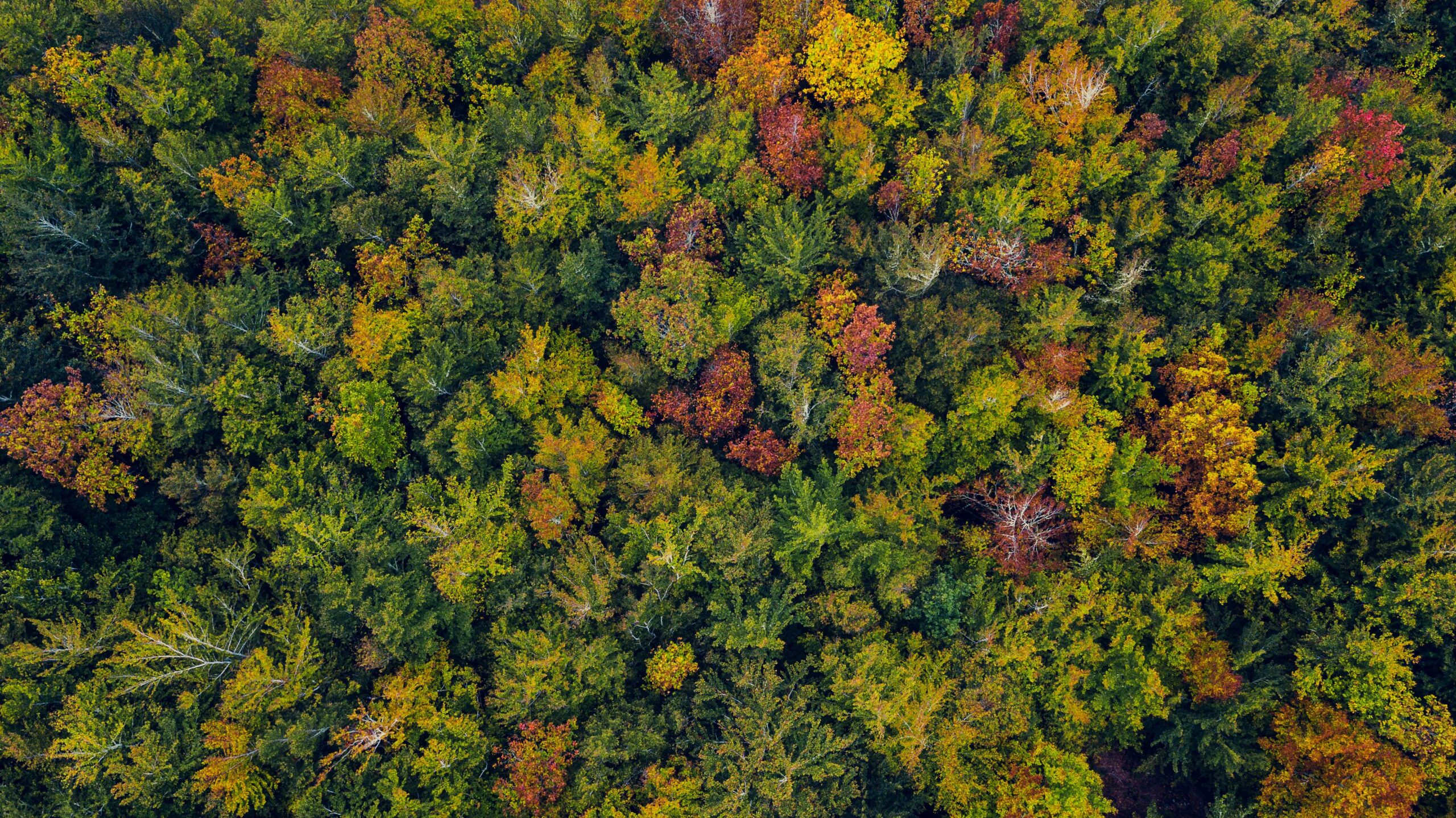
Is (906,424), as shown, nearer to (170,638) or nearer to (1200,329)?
(1200,329)

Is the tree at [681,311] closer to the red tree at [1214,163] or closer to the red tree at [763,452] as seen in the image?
the red tree at [763,452]

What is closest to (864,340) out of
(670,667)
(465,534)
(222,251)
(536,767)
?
(670,667)

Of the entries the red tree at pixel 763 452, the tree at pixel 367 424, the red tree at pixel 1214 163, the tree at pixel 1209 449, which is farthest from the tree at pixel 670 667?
the red tree at pixel 1214 163

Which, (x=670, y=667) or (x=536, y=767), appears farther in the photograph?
(x=670, y=667)

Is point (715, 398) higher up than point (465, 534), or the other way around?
point (715, 398)

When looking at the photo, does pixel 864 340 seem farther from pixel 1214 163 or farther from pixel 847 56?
pixel 1214 163

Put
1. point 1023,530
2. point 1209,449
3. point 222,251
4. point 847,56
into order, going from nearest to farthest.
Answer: point 1209,449 < point 1023,530 < point 847,56 < point 222,251
